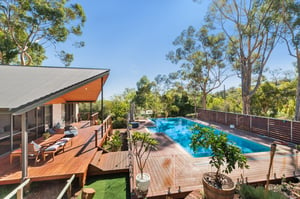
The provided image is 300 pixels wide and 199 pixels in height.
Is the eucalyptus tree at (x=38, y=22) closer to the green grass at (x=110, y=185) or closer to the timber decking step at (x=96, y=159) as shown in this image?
the timber decking step at (x=96, y=159)

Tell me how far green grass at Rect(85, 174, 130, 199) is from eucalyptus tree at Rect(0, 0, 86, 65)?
14.1 m

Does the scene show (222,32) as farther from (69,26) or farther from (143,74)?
(69,26)

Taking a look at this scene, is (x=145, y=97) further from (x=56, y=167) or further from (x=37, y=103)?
(x=37, y=103)

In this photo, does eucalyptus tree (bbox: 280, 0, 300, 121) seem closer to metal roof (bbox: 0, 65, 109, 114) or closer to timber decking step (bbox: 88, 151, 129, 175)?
timber decking step (bbox: 88, 151, 129, 175)

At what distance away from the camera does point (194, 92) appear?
21.8 meters

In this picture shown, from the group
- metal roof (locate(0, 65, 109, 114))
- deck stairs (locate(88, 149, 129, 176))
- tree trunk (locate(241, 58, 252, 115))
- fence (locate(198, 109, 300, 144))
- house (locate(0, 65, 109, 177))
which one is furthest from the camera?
tree trunk (locate(241, 58, 252, 115))

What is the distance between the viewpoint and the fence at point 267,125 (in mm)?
8560

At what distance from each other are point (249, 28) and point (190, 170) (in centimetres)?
1683

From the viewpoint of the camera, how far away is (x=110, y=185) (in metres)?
4.68

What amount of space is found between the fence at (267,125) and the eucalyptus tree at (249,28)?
2708mm

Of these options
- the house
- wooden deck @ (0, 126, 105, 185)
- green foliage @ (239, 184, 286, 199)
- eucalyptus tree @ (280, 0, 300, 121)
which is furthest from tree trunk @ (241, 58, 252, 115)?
wooden deck @ (0, 126, 105, 185)

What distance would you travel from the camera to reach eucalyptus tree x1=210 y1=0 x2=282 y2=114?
44.0ft

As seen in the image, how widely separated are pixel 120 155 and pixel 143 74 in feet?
65.1

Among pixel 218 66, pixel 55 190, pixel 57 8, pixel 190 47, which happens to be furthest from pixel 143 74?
pixel 55 190
